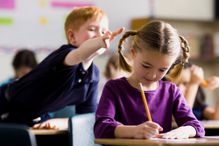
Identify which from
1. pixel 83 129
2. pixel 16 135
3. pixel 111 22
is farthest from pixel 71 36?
pixel 111 22

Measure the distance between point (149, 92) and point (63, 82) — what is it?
0.55 meters

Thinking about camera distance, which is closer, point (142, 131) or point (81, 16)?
point (142, 131)

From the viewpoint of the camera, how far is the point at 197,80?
326 centimetres

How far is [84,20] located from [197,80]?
3.13ft

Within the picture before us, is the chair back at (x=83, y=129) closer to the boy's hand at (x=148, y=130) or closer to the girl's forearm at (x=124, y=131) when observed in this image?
the girl's forearm at (x=124, y=131)

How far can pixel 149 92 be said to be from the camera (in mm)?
1947

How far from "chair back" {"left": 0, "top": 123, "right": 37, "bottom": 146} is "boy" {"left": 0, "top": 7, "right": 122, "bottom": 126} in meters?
0.86

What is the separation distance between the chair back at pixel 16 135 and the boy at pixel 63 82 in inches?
33.9

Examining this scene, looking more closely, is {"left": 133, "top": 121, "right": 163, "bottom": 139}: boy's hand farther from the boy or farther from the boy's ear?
the boy's ear

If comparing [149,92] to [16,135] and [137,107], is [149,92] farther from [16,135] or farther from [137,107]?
[16,135]

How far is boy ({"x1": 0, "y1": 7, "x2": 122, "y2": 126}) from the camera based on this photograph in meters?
2.34

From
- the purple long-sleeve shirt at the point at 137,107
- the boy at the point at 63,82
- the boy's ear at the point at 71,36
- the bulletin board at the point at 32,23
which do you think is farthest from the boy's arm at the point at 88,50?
the bulletin board at the point at 32,23

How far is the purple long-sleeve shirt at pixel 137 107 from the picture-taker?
1877mm

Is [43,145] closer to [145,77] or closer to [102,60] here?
[145,77]
